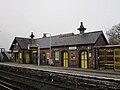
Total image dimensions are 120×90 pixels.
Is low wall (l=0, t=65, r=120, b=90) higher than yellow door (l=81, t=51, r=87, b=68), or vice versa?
yellow door (l=81, t=51, r=87, b=68)

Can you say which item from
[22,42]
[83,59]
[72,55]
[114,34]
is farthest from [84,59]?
[114,34]

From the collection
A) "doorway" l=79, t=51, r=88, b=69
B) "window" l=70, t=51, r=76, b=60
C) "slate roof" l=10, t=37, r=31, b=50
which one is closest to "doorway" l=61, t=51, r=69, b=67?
"window" l=70, t=51, r=76, b=60

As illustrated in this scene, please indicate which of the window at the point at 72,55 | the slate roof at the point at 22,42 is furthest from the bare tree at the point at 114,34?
the window at the point at 72,55

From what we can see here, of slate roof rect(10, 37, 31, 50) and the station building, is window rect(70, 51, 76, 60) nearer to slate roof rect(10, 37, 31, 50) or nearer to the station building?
the station building

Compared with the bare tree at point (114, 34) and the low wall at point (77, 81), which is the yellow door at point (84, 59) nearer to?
the low wall at point (77, 81)

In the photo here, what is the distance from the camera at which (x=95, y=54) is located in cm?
2311

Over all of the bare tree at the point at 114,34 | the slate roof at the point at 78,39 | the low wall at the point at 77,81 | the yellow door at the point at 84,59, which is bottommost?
the low wall at the point at 77,81

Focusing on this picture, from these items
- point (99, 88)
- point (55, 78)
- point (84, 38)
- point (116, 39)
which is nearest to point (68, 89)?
point (99, 88)

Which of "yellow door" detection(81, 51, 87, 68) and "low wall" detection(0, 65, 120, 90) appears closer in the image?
"low wall" detection(0, 65, 120, 90)

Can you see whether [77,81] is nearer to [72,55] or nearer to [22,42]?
Result: [72,55]

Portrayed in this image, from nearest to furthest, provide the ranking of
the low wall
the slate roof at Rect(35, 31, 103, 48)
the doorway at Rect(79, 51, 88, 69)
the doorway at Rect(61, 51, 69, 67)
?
the low wall
the doorway at Rect(79, 51, 88, 69)
the slate roof at Rect(35, 31, 103, 48)
the doorway at Rect(61, 51, 69, 67)

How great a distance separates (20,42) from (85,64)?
1703 cm

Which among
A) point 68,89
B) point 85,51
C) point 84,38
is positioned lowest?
point 68,89

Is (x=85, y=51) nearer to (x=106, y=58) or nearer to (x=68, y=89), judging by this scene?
(x=106, y=58)
